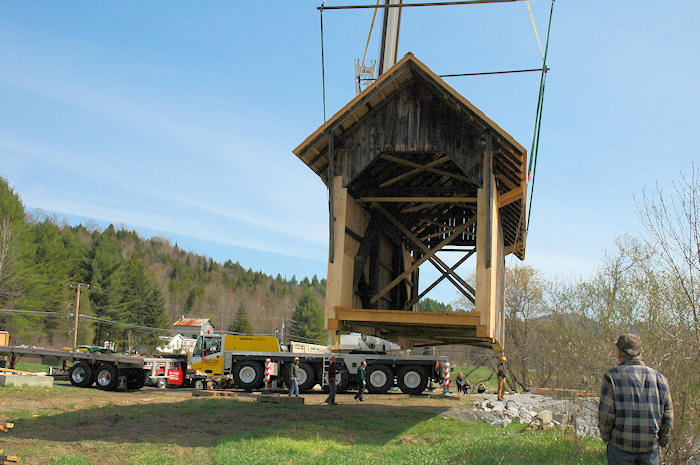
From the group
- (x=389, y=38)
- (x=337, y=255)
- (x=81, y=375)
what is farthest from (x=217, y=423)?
(x=81, y=375)

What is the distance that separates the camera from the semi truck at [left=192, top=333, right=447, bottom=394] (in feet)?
95.9

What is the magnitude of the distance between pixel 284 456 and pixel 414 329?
624 cm

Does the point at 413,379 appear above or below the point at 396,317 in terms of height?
below

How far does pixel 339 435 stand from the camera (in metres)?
14.1

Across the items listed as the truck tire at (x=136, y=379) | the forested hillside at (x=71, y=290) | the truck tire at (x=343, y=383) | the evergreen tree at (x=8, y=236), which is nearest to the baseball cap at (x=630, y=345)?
the truck tire at (x=343, y=383)

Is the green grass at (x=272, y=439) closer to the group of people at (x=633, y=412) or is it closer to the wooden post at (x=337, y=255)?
the wooden post at (x=337, y=255)

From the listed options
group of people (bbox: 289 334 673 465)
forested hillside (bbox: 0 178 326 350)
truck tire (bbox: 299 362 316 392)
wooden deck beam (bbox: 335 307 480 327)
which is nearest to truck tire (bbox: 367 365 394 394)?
truck tire (bbox: 299 362 316 392)

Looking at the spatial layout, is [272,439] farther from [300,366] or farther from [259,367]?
[259,367]

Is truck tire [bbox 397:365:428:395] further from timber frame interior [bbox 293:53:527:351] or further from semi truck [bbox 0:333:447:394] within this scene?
timber frame interior [bbox 293:53:527:351]

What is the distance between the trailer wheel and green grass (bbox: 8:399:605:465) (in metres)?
7.79

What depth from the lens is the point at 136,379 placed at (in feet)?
89.6

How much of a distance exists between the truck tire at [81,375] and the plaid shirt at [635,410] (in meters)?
25.1

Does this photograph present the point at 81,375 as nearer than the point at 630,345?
No

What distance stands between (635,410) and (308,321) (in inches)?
3940
